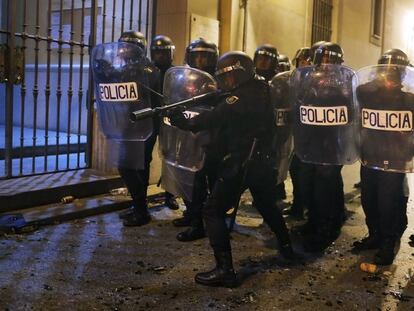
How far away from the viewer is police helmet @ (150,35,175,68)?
19.0 feet

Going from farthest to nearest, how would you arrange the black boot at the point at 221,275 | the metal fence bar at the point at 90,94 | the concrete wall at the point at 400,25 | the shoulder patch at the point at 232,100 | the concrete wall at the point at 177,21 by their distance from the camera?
the concrete wall at the point at 400,25
the concrete wall at the point at 177,21
the metal fence bar at the point at 90,94
the black boot at the point at 221,275
the shoulder patch at the point at 232,100

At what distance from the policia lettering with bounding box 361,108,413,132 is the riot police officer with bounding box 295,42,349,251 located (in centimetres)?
28

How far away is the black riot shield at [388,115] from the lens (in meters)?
4.41

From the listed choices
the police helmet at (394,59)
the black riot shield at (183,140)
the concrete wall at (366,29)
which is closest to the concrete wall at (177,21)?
the black riot shield at (183,140)

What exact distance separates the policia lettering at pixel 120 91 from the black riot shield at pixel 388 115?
206 cm

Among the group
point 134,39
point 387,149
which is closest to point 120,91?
point 134,39

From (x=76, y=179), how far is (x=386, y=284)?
3806 mm

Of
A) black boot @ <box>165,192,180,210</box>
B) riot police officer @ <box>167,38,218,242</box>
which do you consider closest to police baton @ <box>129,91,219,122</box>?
riot police officer @ <box>167,38,218,242</box>

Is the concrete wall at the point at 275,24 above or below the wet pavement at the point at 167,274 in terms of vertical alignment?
above

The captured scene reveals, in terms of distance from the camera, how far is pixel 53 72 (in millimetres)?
10219

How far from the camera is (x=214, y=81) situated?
4.79m

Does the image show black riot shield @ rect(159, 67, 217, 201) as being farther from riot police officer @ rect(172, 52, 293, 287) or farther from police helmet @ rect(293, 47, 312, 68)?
police helmet @ rect(293, 47, 312, 68)

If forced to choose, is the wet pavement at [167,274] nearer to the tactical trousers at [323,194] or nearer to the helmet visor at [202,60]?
the tactical trousers at [323,194]

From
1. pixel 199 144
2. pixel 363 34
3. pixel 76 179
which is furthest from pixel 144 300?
pixel 363 34
